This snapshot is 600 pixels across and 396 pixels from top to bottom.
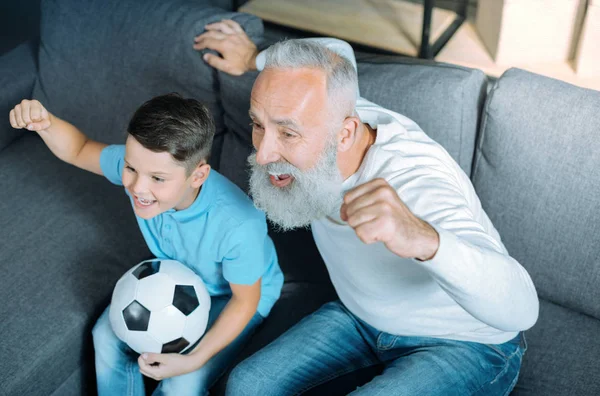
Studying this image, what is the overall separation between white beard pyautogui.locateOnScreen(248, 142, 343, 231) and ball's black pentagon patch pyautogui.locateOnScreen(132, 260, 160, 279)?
0.31 metres

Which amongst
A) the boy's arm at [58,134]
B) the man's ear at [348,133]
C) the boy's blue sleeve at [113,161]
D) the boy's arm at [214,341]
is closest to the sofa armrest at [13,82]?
the boy's arm at [58,134]

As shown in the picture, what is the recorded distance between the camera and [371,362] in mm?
1717

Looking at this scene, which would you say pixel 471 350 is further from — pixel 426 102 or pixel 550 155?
pixel 426 102

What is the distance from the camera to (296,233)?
7.02ft

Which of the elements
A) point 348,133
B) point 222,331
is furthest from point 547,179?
point 222,331

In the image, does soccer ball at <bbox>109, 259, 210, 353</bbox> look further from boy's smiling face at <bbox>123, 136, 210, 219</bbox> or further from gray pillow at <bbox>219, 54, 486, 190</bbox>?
gray pillow at <bbox>219, 54, 486, 190</bbox>

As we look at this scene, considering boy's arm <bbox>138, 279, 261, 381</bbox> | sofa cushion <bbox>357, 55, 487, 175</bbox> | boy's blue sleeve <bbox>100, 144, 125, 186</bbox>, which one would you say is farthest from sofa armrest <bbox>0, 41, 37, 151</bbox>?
sofa cushion <bbox>357, 55, 487, 175</bbox>

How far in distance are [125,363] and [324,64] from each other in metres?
0.98

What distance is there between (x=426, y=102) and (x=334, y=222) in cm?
46

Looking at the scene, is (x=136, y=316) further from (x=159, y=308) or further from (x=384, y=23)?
(x=384, y=23)

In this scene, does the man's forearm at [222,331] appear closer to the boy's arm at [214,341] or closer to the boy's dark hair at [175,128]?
the boy's arm at [214,341]

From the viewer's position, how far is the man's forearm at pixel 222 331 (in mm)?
1718

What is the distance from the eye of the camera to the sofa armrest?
2395mm

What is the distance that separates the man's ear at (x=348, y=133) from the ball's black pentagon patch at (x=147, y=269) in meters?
0.57
